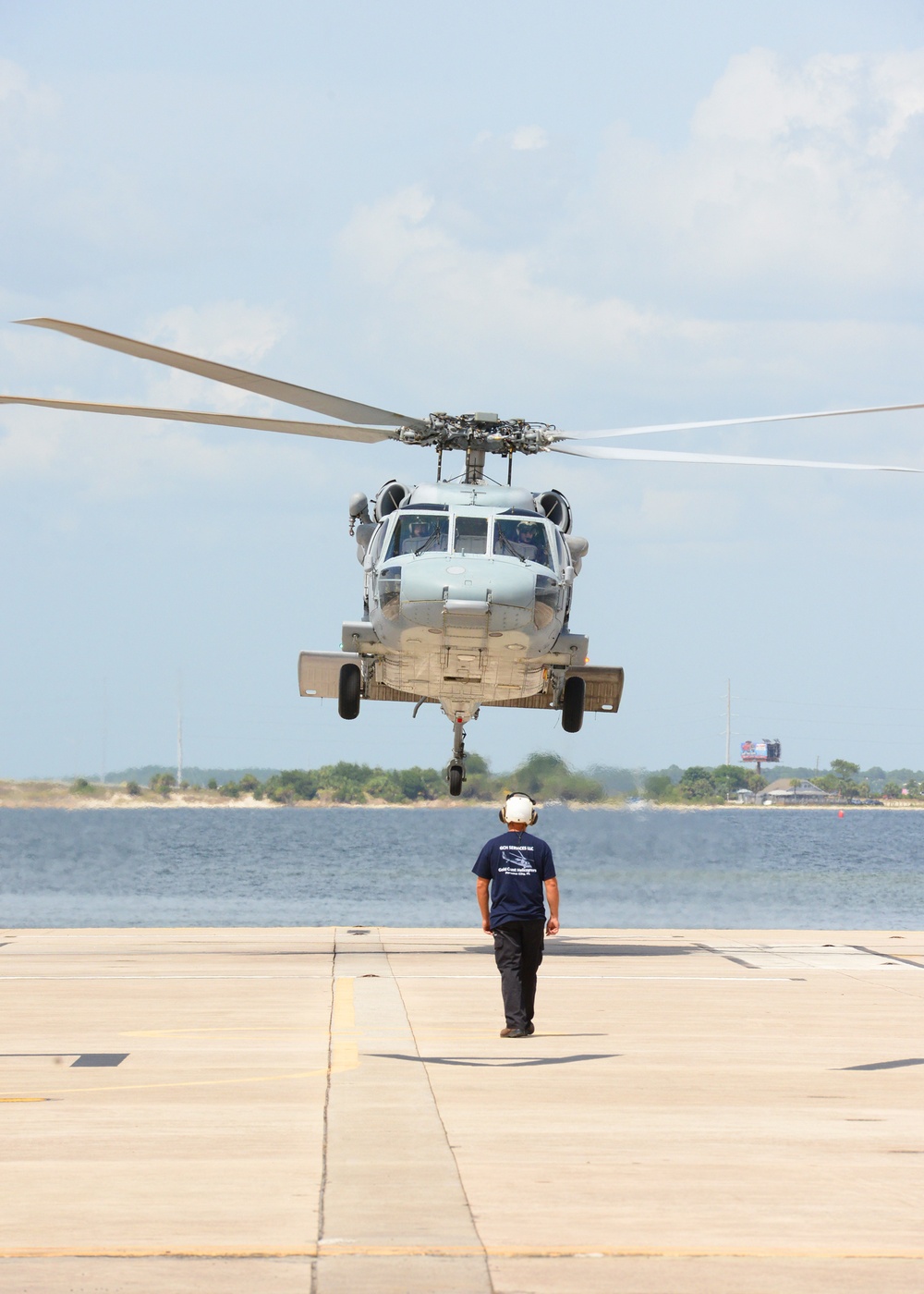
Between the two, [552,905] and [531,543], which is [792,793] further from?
[552,905]

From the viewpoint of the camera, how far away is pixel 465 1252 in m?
5.62

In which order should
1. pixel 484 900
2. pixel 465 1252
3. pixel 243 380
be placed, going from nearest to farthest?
1. pixel 465 1252
2. pixel 484 900
3. pixel 243 380

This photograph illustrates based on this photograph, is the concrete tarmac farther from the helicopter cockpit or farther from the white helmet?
the helicopter cockpit

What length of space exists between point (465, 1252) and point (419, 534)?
1357 cm

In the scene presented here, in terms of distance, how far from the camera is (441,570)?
17.9 meters

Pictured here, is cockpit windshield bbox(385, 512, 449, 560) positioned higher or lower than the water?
higher

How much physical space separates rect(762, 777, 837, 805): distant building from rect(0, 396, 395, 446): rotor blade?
527 ft

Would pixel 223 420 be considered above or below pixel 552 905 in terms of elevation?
above

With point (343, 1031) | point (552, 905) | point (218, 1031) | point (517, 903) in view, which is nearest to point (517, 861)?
point (517, 903)

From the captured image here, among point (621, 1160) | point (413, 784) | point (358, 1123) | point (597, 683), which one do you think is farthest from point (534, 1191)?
point (413, 784)

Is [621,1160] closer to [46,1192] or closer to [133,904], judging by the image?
[46,1192]

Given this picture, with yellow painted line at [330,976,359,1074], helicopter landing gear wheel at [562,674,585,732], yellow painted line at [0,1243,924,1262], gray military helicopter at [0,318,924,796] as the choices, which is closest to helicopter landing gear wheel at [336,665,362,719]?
gray military helicopter at [0,318,924,796]

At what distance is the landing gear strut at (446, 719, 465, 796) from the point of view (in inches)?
882

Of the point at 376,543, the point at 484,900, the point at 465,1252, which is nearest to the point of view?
the point at 465,1252
